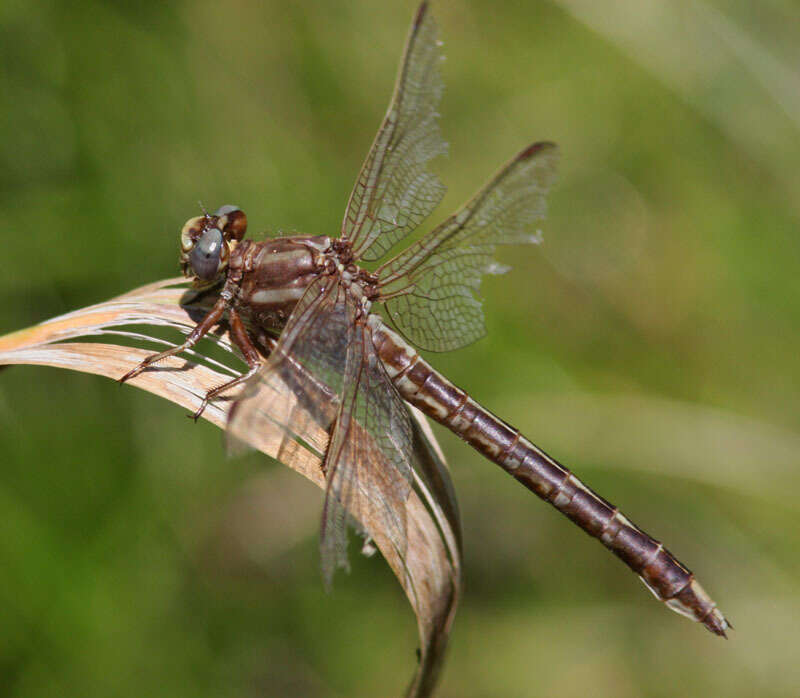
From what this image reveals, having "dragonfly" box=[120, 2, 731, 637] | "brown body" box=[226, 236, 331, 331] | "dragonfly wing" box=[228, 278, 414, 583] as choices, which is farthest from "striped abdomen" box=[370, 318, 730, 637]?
"brown body" box=[226, 236, 331, 331]

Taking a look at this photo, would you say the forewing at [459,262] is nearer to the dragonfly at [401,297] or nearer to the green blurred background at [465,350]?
the dragonfly at [401,297]

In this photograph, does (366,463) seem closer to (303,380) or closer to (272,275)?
(303,380)

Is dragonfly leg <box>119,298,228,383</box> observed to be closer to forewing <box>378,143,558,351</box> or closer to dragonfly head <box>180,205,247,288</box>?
dragonfly head <box>180,205,247,288</box>

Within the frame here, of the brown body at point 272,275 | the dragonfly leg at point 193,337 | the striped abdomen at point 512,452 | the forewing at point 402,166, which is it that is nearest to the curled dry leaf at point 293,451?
the dragonfly leg at point 193,337

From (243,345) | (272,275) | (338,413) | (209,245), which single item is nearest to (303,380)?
(338,413)

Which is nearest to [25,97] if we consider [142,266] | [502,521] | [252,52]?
[142,266]

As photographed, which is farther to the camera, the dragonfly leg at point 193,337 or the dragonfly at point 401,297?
the dragonfly at point 401,297
